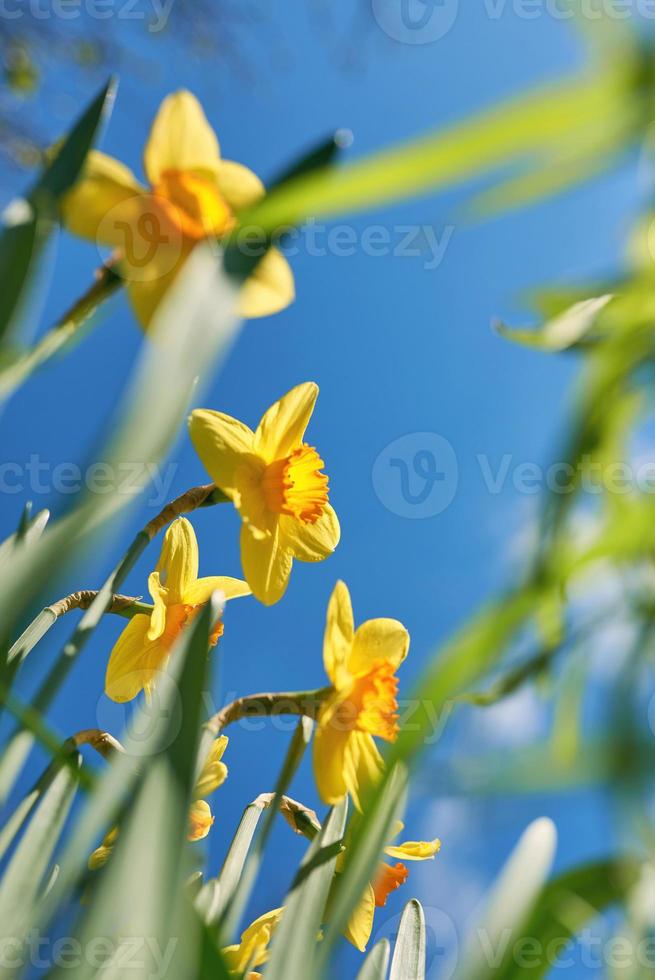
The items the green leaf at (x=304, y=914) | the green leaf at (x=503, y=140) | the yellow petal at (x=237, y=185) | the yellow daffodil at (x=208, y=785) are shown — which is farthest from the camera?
the yellow daffodil at (x=208, y=785)

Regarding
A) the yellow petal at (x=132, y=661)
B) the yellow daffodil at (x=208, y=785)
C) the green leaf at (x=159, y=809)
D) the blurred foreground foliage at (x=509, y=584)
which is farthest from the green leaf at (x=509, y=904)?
the yellow petal at (x=132, y=661)

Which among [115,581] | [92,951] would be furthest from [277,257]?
[92,951]

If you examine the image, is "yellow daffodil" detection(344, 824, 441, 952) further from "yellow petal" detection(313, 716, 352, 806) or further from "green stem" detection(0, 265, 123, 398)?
"green stem" detection(0, 265, 123, 398)

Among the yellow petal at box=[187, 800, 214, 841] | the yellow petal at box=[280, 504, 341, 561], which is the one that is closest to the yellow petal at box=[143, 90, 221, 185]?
the yellow petal at box=[280, 504, 341, 561]

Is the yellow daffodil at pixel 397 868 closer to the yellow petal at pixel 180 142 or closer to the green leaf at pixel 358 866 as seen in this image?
the green leaf at pixel 358 866

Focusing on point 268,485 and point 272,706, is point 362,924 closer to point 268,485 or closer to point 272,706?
point 272,706

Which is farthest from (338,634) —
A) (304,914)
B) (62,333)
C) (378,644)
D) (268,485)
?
(62,333)

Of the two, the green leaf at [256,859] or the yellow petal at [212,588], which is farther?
the yellow petal at [212,588]
